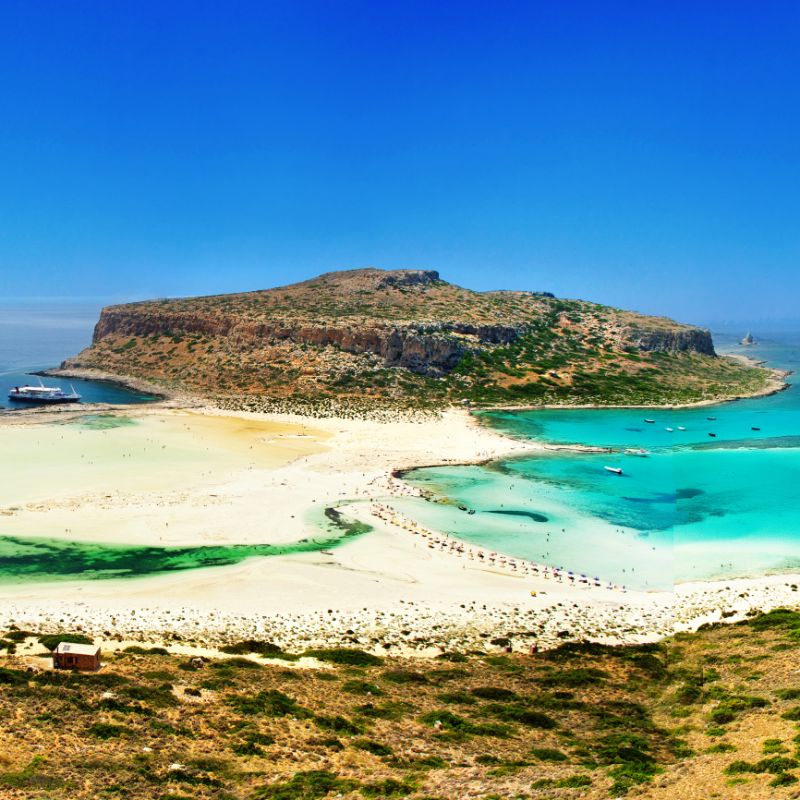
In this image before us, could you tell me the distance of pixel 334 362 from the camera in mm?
79750

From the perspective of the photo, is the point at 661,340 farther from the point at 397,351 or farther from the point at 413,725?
the point at 413,725

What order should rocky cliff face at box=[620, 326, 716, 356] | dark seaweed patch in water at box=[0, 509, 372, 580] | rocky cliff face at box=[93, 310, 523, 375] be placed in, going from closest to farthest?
1. dark seaweed patch in water at box=[0, 509, 372, 580]
2. rocky cliff face at box=[93, 310, 523, 375]
3. rocky cliff face at box=[620, 326, 716, 356]

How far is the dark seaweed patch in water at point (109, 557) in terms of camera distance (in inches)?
1044

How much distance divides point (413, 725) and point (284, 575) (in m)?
11.2

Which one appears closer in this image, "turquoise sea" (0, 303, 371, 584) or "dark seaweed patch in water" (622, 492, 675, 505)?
"turquoise sea" (0, 303, 371, 584)

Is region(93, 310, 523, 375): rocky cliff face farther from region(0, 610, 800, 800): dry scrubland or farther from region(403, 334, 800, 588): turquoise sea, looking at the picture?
region(0, 610, 800, 800): dry scrubland

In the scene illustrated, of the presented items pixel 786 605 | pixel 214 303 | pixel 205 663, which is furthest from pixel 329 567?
pixel 214 303

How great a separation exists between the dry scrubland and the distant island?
156 ft

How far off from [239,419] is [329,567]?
37.3 m

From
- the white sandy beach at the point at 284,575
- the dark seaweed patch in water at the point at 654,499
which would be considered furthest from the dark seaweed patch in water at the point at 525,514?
the dark seaweed patch in water at the point at 654,499

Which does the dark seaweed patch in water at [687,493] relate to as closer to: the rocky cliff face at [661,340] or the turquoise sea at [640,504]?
the turquoise sea at [640,504]

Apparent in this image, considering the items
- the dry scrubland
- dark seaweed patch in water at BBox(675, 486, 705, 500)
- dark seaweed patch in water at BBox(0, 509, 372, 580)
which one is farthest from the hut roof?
dark seaweed patch in water at BBox(675, 486, 705, 500)

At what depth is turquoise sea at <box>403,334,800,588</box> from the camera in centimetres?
3012

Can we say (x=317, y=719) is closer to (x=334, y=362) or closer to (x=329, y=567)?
(x=329, y=567)
